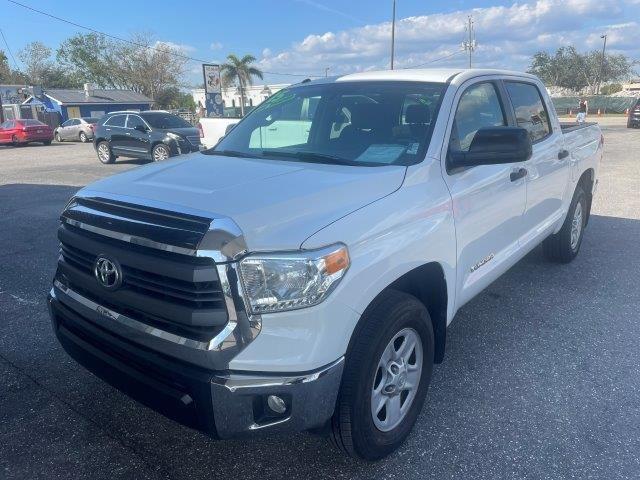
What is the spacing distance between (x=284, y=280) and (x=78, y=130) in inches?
1296

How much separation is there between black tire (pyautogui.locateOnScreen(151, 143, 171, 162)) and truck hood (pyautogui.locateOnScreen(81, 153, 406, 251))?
43.1 ft

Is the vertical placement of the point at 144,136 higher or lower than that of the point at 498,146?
lower

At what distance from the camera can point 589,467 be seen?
8.67ft

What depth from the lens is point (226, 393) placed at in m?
2.13

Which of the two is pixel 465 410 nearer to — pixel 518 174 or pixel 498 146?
pixel 498 146

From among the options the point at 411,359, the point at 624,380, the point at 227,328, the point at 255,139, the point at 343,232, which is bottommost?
the point at 624,380

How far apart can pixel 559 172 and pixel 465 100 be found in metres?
1.79

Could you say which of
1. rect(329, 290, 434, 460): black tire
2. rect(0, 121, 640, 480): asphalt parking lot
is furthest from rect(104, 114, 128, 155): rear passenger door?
rect(329, 290, 434, 460): black tire

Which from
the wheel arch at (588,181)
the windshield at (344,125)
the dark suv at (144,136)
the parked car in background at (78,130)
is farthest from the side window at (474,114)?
the parked car in background at (78,130)

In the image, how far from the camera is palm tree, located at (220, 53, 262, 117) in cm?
5184

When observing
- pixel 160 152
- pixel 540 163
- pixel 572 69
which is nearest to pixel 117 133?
pixel 160 152

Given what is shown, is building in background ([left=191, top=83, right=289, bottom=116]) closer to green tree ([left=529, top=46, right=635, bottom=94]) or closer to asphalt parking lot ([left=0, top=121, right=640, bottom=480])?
green tree ([left=529, top=46, right=635, bottom=94])

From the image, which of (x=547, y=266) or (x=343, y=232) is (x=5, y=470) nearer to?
(x=343, y=232)

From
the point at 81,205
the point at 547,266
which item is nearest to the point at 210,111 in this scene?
the point at 547,266
